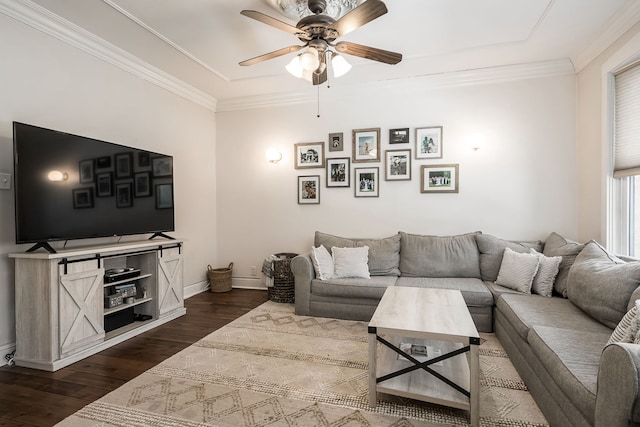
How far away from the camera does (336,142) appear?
4469mm

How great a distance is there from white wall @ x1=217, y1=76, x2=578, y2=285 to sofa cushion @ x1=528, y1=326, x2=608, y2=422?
7.18 ft

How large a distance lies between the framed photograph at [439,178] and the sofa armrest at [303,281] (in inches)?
71.2

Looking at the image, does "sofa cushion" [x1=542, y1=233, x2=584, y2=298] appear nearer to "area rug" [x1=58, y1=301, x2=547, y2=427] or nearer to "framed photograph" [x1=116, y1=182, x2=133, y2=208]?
"area rug" [x1=58, y1=301, x2=547, y2=427]

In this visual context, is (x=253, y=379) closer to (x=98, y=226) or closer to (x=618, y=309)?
(x=98, y=226)

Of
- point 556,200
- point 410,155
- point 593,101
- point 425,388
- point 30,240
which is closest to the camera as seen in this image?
point 425,388

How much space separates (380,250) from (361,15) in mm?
2545

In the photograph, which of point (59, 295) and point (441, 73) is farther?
point (441, 73)

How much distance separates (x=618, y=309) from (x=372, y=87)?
3443mm

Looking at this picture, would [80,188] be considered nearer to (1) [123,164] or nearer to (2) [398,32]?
(1) [123,164]

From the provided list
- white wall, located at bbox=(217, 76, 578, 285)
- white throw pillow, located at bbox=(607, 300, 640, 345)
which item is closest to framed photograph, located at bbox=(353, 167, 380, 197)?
white wall, located at bbox=(217, 76, 578, 285)

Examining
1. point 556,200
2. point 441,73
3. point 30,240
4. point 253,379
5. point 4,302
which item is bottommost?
point 253,379

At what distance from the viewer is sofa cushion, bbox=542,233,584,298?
9.36 ft

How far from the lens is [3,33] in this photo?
96.9 inches

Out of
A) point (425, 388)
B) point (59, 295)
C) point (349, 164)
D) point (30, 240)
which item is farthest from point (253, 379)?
point (349, 164)
